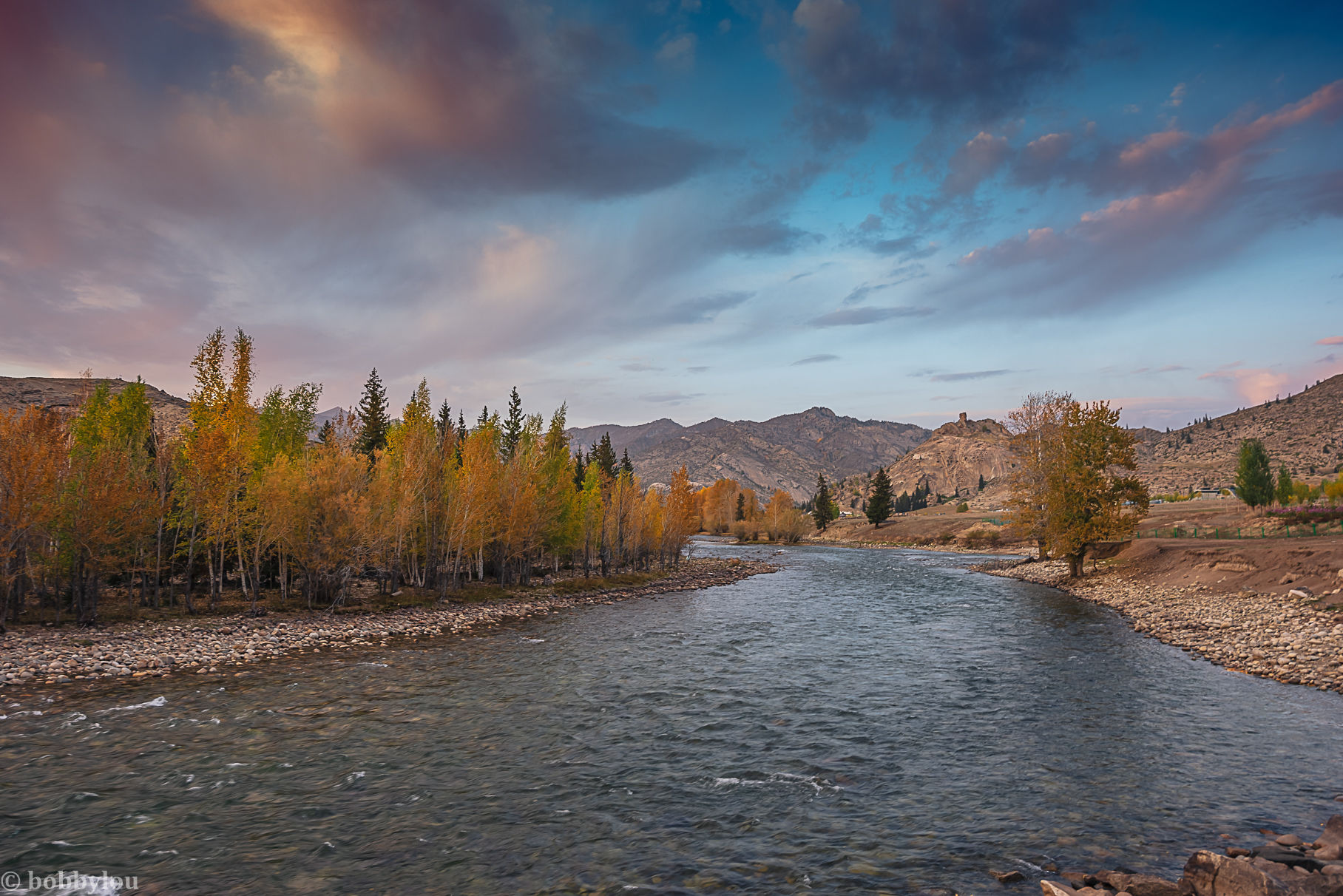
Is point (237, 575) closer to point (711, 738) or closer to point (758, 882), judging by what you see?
point (711, 738)

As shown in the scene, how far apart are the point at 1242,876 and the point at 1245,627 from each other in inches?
1147

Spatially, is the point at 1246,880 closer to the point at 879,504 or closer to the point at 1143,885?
the point at 1143,885

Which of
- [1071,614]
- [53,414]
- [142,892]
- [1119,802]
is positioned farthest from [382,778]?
[1071,614]

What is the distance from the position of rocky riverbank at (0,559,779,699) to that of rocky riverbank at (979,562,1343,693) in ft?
121

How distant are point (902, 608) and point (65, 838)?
43.9 m

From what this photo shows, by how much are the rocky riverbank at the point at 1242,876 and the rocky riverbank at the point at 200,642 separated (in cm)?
2881

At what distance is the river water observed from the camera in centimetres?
1091

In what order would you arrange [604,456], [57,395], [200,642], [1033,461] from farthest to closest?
[57,395] < [604,456] < [1033,461] < [200,642]

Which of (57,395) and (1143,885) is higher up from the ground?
(57,395)

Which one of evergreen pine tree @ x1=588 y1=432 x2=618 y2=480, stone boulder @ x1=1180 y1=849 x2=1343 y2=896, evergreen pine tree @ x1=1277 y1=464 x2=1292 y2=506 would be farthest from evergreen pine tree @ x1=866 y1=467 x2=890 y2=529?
stone boulder @ x1=1180 y1=849 x2=1343 y2=896

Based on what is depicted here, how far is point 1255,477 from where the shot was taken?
72938mm

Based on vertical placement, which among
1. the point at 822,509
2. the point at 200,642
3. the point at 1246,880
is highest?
the point at 1246,880

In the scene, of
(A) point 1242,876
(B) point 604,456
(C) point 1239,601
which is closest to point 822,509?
(B) point 604,456

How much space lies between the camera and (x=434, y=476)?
148 ft
